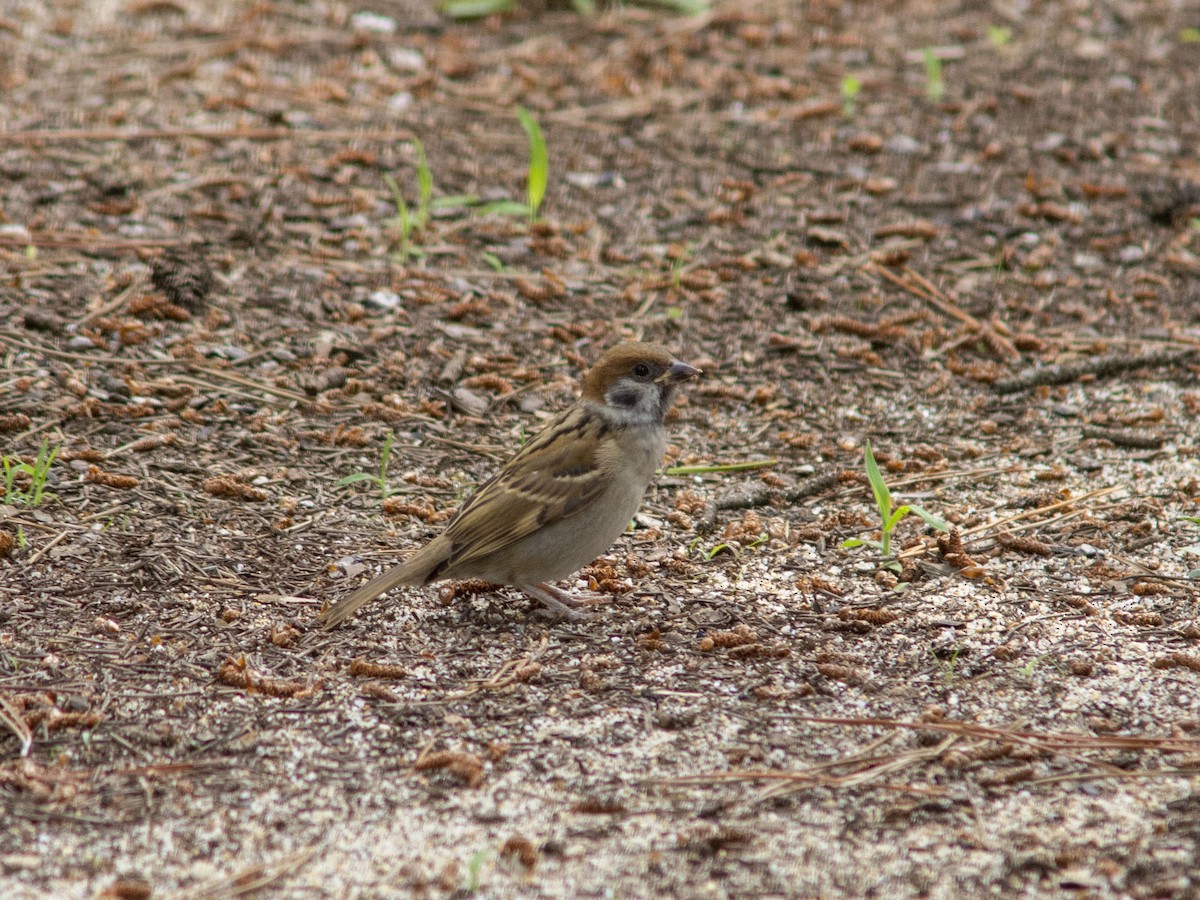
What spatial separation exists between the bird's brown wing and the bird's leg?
236mm

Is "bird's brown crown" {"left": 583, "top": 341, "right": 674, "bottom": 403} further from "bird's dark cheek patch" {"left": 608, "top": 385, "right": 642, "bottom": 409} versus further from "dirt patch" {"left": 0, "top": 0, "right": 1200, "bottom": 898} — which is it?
"dirt patch" {"left": 0, "top": 0, "right": 1200, "bottom": 898}

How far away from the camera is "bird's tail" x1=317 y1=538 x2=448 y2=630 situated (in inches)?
181

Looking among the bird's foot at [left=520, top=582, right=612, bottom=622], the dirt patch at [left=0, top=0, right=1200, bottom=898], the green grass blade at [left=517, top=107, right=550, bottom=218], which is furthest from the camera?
the green grass blade at [left=517, top=107, right=550, bottom=218]

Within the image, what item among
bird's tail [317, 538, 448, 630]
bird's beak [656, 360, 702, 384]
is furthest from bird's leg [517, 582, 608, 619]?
bird's beak [656, 360, 702, 384]

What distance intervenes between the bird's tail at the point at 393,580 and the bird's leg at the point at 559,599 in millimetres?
389

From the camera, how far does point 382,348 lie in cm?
653

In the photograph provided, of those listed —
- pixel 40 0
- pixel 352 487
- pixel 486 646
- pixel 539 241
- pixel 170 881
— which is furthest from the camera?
pixel 40 0

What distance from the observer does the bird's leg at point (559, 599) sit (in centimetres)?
496

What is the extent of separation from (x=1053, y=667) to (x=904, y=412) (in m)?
2.17

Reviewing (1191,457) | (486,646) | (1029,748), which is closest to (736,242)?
(1191,457)

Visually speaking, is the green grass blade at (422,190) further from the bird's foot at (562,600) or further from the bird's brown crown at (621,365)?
the bird's foot at (562,600)

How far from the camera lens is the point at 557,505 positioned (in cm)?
488

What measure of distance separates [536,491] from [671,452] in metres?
1.33

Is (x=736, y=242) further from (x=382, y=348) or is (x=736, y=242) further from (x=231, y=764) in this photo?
(x=231, y=764)
